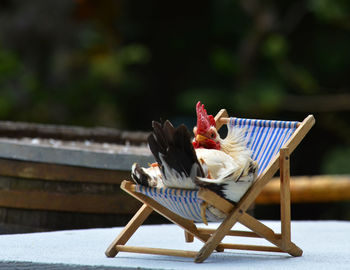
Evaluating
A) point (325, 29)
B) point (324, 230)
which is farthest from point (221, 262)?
point (325, 29)

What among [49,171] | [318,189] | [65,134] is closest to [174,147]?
[49,171]

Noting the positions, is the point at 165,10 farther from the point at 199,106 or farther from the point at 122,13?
the point at 199,106

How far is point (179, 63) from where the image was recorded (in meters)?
14.7

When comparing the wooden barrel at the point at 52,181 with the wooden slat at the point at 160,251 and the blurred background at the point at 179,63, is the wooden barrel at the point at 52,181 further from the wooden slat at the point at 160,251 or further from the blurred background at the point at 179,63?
the blurred background at the point at 179,63

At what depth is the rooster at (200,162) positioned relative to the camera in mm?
2791

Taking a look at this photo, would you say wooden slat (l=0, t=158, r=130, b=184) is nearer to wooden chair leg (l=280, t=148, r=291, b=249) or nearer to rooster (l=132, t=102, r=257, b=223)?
rooster (l=132, t=102, r=257, b=223)

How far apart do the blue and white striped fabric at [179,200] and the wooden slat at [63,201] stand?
4.19ft

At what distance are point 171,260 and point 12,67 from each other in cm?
852

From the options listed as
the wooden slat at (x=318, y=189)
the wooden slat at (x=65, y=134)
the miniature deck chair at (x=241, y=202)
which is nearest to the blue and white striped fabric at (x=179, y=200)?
the miniature deck chair at (x=241, y=202)

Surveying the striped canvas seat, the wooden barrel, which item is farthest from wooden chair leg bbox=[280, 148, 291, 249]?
the wooden barrel

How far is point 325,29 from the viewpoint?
1329cm

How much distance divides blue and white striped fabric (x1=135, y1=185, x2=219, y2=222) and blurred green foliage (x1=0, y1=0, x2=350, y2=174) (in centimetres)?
897

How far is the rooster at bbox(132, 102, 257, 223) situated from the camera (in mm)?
2791

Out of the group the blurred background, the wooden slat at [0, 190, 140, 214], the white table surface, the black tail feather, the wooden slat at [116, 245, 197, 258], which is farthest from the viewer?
the blurred background
